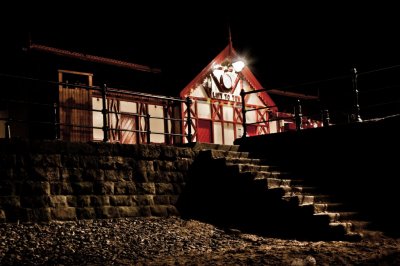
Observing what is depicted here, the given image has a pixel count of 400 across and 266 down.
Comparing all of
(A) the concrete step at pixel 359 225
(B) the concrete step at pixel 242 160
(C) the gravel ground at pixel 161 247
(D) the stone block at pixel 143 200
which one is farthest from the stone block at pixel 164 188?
(A) the concrete step at pixel 359 225

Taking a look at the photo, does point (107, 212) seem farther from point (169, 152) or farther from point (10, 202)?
point (169, 152)

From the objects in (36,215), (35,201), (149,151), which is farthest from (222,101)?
(36,215)

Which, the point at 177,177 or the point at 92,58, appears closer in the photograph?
the point at 177,177

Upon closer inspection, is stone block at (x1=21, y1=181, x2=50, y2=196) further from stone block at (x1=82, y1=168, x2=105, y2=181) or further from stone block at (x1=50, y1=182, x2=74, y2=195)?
stone block at (x1=82, y1=168, x2=105, y2=181)

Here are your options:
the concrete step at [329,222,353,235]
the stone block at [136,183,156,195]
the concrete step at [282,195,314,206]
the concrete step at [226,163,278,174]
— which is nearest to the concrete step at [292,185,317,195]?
the concrete step at [282,195,314,206]

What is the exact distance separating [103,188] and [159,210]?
1.27 m

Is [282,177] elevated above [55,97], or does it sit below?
below

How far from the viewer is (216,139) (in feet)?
63.8

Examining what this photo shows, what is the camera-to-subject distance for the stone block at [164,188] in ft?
31.7

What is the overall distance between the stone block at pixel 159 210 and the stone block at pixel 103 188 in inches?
36.5

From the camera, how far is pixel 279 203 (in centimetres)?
906

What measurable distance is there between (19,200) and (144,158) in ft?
8.79

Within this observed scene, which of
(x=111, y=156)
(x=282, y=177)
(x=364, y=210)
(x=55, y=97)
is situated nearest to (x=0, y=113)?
(x=55, y=97)

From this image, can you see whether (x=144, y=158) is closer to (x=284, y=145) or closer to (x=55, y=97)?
(x=284, y=145)
